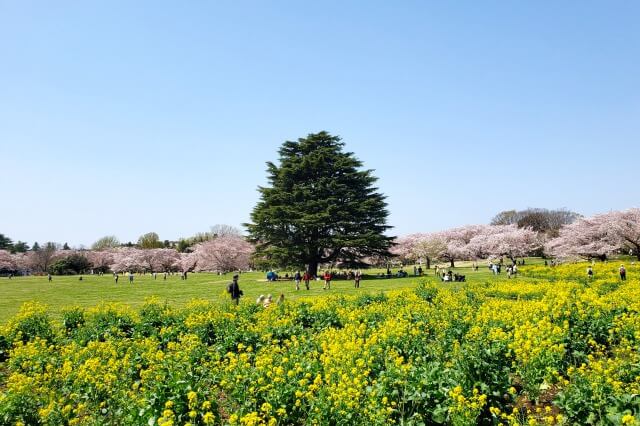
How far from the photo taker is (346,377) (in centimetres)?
660

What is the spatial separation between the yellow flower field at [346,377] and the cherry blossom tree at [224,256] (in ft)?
219

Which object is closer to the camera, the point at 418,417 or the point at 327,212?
the point at 418,417

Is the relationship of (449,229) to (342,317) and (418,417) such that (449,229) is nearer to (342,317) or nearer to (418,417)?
(342,317)

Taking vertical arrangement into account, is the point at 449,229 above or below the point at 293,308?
above

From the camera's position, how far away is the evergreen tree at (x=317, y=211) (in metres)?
45.4

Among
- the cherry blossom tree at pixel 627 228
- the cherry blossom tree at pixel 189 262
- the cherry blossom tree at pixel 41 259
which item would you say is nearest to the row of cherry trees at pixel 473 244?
the cherry blossom tree at pixel 627 228

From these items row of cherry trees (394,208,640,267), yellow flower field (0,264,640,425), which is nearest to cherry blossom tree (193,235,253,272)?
row of cherry trees (394,208,640,267)

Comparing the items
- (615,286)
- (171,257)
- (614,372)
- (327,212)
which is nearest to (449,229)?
(327,212)

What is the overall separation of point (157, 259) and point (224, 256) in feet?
87.3

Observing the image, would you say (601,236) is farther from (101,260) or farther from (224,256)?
(101,260)

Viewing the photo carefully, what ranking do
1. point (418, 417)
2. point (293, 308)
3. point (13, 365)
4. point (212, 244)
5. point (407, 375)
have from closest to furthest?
1. point (418, 417)
2. point (407, 375)
3. point (13, 365)
4. point (293, 308)
5. point (212, 244)

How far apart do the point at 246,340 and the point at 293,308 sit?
4476mm

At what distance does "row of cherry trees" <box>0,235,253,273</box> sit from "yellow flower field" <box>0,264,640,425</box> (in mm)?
67173

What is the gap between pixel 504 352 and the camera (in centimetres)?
880
